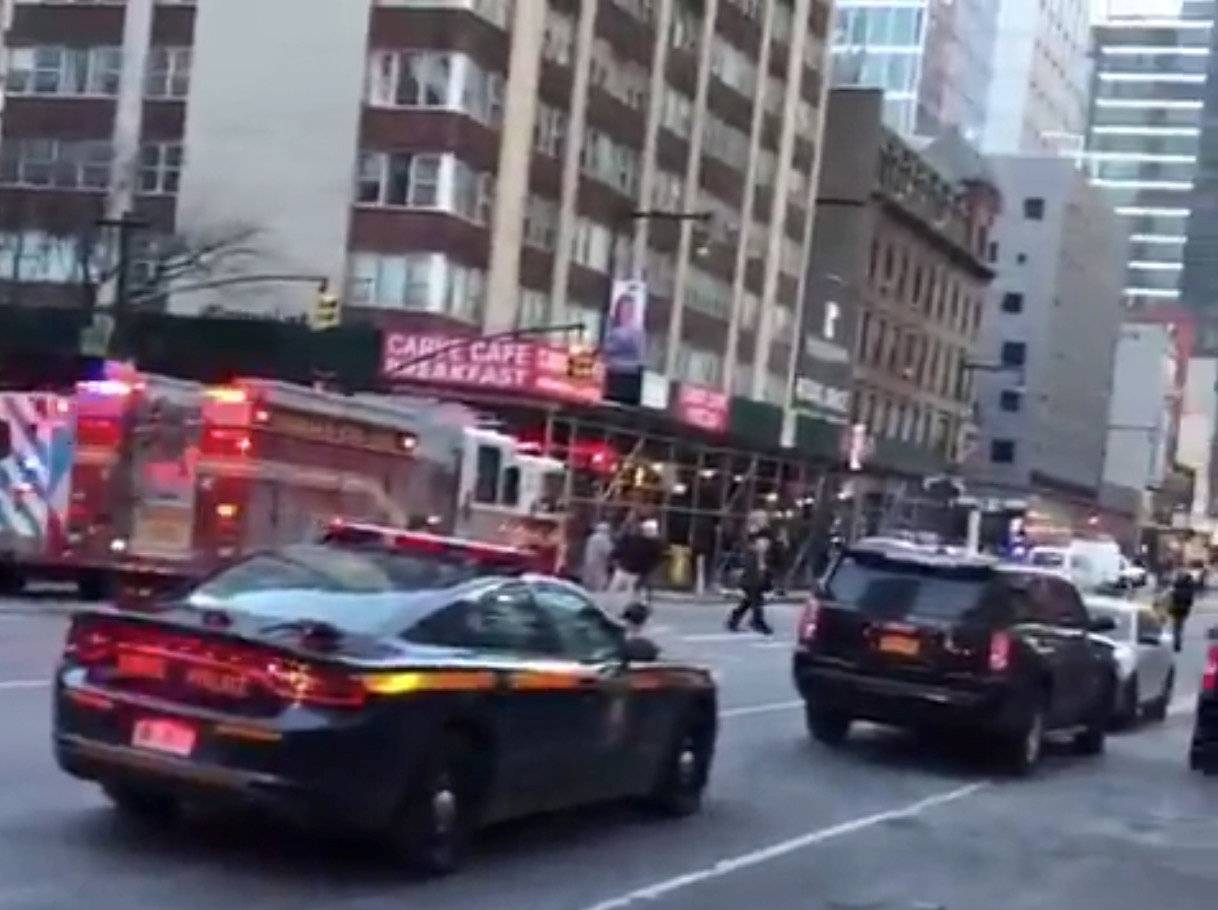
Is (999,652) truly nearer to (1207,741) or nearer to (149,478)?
(1207,741)

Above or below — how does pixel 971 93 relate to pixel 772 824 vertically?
above

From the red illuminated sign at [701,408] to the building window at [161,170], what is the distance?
12586 mm

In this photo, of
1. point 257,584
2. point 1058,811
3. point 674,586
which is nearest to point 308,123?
point 674,586

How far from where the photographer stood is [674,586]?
179 ft

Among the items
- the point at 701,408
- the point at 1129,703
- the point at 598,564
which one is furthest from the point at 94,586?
the point at 701,408

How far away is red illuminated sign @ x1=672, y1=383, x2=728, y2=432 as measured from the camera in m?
59.1

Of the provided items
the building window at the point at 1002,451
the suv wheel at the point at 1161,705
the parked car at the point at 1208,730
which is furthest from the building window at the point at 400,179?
the building window at the point at 1002,451

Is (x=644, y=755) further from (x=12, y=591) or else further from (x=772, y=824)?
(x=12, y=591)

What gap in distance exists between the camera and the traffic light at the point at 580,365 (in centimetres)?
5141

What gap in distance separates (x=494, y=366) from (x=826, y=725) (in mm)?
32463

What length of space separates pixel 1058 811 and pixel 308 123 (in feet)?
132

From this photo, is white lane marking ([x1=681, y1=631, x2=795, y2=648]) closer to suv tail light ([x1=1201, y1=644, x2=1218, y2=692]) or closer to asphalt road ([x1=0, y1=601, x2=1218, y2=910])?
suv tail light ([x1=1201, y1=644, x2=1218, y2=692])

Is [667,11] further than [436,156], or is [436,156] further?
[667,11]

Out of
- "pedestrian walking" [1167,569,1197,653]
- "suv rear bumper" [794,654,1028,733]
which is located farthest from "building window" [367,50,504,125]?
"suv rear bumper" [794,654,1028,733]
